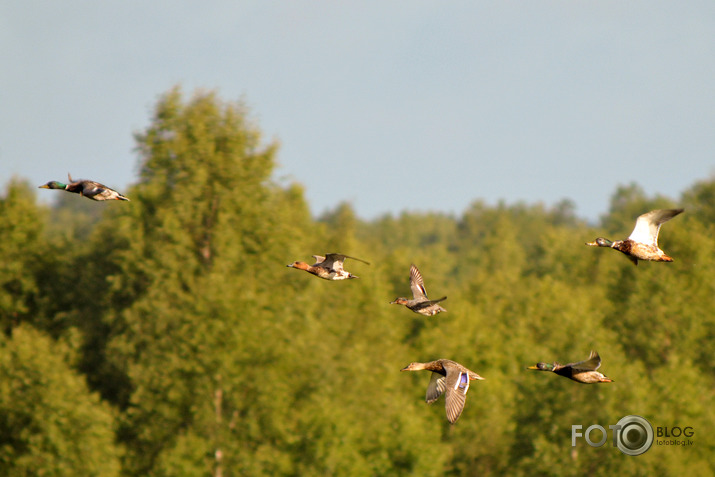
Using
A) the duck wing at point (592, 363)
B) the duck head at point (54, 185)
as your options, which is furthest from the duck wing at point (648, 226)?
the duck head at point (54, 185)

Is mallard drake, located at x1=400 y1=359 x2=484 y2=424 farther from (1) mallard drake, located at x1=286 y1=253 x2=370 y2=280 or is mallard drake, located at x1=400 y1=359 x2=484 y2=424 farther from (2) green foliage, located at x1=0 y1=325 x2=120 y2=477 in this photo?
(2) green foliage, located at x1=0 y1=325 x2=120 y2=477

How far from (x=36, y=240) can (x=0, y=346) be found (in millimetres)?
8401

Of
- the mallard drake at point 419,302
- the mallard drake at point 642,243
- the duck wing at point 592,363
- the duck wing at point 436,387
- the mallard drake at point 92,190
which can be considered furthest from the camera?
the mallard drake at point 419,302

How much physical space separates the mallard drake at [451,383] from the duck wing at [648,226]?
3.76 metres

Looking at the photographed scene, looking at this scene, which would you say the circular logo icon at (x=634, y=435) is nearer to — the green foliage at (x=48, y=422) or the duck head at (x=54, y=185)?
the green foliage at (x=48, y=422)

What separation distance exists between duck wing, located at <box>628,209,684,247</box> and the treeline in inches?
812

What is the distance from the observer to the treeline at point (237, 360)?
113 feet

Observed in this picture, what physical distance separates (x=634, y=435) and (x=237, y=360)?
16047mm

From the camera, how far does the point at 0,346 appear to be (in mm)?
37062

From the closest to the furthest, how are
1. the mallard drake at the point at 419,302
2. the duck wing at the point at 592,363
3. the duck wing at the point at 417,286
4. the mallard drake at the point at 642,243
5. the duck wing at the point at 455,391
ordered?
1. the duck wing at the point at 455,391
2. the duck wing at the point at 592,363
3. the mallard drake at the point at 642,243
4. the mallard drake at the point at 419,302
5. the duck wing at the point at 417,286

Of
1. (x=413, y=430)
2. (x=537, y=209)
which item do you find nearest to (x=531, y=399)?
(x=413, y=430)

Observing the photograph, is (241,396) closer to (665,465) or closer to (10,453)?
(10,453)

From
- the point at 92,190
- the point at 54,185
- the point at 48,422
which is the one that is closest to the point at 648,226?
the point at 92,190

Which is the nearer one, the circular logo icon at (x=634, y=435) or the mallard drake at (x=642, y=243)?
the mallard drake at (x=642, y=243)
